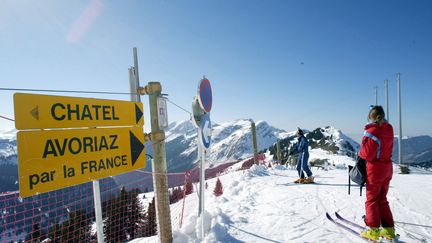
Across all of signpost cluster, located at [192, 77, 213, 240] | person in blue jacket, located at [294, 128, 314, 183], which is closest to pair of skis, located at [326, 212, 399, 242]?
signpost cluster, located at [192, 77, 213, 240]

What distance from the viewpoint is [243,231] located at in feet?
15.1

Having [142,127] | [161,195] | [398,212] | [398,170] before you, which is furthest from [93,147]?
[398,170]

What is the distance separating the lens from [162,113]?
405 cm

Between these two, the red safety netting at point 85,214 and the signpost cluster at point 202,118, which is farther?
the red safety netting at point 85,214

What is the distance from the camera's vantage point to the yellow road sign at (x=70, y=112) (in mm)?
2221

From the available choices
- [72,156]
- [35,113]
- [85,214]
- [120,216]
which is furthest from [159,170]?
[120,216]

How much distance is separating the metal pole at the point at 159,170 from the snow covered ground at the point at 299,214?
1.39 ft

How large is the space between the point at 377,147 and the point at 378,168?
1.11 feet

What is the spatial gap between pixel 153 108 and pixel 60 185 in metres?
1.81

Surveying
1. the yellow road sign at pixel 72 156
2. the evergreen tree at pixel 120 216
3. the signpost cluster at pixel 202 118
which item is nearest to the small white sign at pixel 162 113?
the signpost cluster at pixel 202 118

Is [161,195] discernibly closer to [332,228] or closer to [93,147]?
[93,147]

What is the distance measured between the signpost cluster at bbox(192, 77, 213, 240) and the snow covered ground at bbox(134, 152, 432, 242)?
824mm

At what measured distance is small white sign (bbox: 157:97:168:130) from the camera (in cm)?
397

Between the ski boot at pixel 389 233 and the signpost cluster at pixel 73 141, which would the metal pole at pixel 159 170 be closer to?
the signpost cluster at pixel 73 141
